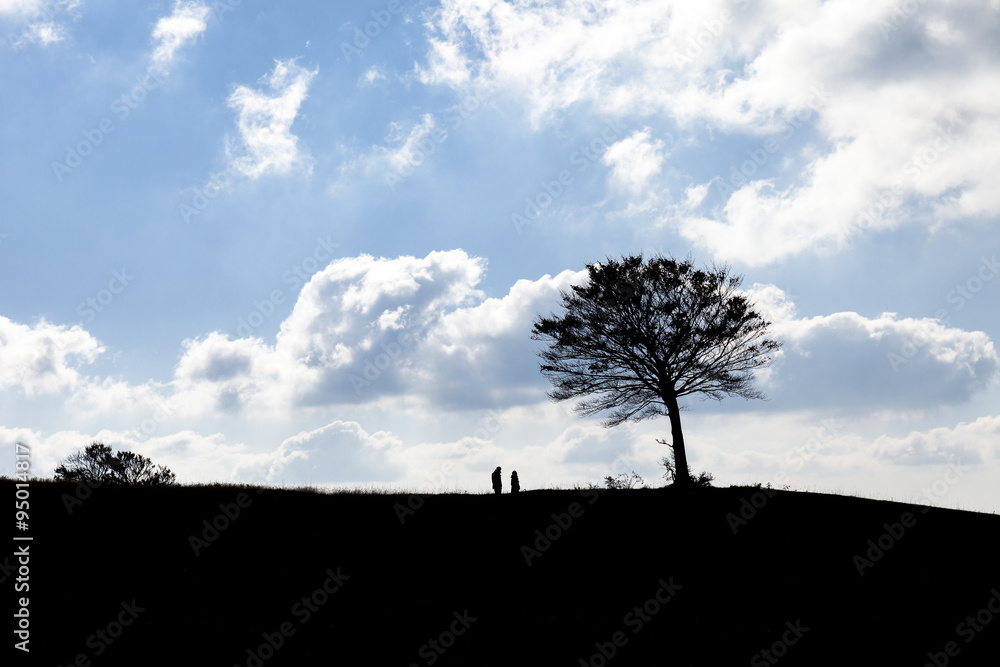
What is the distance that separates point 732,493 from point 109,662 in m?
18.6

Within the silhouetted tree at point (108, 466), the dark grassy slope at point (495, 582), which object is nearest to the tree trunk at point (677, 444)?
Result: the dark grassy slope at point (495, 582)

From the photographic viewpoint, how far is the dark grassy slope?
11852mm

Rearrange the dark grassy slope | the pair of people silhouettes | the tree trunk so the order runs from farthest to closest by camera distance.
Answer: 1. the tree trunk
2. the pair of people silhouettes
3. the dark grassy slope

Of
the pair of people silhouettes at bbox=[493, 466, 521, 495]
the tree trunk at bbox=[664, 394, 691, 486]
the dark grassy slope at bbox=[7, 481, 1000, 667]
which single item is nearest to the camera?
the dark grassy slope at bbox=[7, 481, 1000, 667]

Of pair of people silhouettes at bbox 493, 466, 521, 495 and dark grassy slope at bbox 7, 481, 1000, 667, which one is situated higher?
pair of people silhouettes at bbox 493, 466, 521, 495

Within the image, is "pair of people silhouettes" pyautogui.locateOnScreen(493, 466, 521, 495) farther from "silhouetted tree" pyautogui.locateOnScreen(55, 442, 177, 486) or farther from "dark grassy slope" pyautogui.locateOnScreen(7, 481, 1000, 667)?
"silhouetted tree" pyautogui.locateOnScreen(55, 442, 177, 486)

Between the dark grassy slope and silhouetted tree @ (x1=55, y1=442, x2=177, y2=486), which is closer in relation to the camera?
the dark grassy slope

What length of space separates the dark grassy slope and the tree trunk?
683 cm

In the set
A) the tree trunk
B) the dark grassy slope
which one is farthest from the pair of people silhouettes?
the tree trunk

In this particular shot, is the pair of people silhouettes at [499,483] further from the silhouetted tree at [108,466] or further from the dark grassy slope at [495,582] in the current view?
the silhouetted tree at [108,466]

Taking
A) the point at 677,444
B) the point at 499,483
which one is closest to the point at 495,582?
the point at 499,483

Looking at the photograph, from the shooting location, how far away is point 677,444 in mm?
28250

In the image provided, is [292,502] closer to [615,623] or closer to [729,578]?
[615,623]

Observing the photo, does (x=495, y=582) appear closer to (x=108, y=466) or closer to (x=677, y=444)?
(x=677, y=444)
